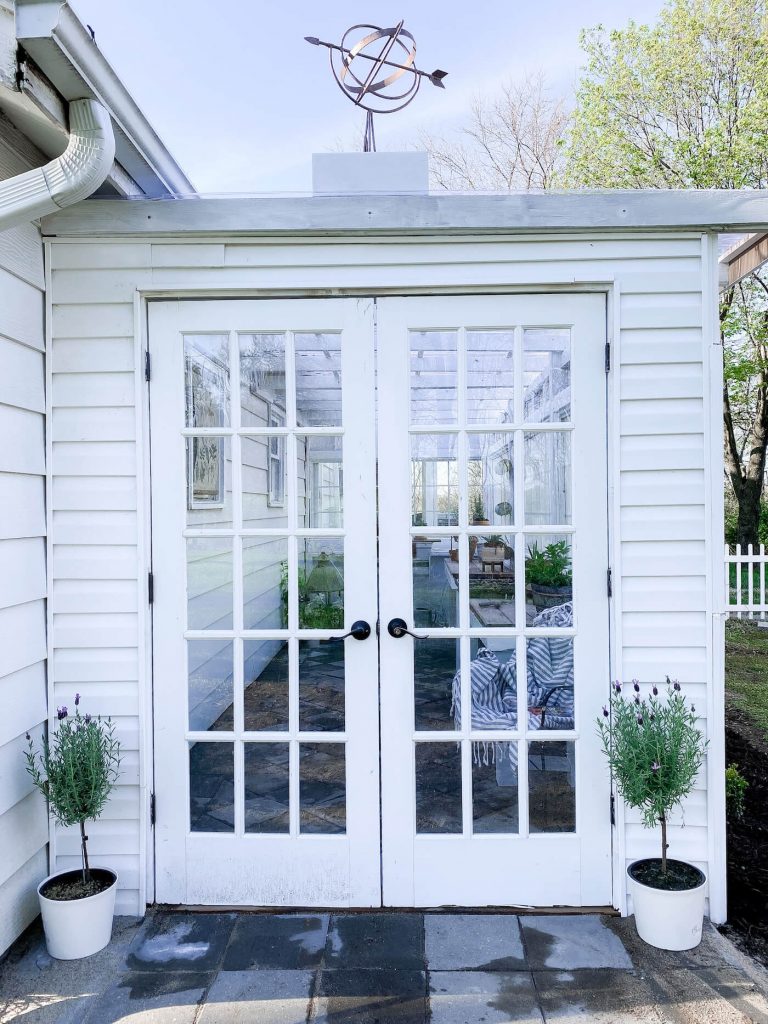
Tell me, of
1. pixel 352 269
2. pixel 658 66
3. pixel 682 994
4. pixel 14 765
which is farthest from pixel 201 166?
pixel 682 994

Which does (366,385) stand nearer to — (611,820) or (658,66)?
(611,820)

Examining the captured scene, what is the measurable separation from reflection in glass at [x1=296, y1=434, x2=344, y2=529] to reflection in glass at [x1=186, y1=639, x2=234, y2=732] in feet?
1.77

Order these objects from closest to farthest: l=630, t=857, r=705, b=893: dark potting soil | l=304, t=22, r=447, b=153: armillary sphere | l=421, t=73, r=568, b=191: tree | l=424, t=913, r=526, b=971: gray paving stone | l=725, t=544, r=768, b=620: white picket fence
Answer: l=424, t=913, r=526, b=971: gray paving stone < l=630, t=857, r=705, b=893: dark potting soil < l=304, t=22, r=447, b=153: armillary sphere < l=725, t=544, r=768, b=620: white picket fence < l=421, t=73, r=568, b=191: tree

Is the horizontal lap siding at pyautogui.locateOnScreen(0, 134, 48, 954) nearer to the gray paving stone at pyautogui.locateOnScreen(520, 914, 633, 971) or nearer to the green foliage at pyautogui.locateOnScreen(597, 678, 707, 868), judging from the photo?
the gray paving stone at pyautogui.locateOnScreen(520, 914, 633, 971)

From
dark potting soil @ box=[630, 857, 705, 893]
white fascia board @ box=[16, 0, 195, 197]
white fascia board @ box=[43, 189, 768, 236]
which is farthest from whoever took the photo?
white fascia board @ box=[43, 189, 768, 236]

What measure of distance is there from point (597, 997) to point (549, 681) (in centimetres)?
91

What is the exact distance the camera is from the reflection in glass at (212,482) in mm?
2523

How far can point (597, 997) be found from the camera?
2.02m

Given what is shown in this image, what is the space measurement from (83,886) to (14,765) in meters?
0.44

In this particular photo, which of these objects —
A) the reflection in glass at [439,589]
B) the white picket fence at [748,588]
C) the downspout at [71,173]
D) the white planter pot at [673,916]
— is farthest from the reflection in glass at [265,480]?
the white picket fence at [748,588]

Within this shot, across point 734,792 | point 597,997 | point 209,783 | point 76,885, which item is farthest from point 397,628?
point 734,792

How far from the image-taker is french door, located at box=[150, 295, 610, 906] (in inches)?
98.3

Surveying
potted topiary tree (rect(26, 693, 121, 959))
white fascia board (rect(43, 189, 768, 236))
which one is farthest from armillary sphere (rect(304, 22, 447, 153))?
potted topiary tree (rect(26, 693, 121, 959))

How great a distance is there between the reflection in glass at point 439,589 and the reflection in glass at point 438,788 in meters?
0.43
